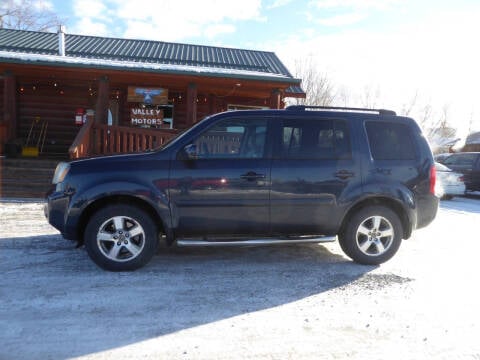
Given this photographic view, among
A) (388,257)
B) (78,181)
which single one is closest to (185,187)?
(78,181)

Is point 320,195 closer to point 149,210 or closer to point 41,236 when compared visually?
point 149,210

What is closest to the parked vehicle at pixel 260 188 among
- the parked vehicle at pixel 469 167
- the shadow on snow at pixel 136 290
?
the shadow on snow at pixel 136 290

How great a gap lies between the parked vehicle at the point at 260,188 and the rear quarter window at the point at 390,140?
13mm

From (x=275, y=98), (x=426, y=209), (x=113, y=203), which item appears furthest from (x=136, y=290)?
(x=275, y=98)

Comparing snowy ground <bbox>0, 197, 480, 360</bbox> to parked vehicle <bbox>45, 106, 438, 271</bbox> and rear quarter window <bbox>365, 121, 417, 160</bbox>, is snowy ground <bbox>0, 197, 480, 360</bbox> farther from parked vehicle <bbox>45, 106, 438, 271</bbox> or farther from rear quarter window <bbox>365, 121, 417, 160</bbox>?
rear quarter window <bbox>365, 121, 417, 160</bbox>

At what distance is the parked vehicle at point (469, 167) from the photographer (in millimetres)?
13008

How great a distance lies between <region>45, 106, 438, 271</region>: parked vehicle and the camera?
3.98m

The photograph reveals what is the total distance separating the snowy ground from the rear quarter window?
143 cm

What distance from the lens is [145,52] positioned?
14641 millimetres

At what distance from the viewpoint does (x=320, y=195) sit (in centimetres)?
423

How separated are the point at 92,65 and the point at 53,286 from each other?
8075mm

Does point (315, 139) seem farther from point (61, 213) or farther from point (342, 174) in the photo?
point (61, 213)

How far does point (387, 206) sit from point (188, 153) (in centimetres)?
259

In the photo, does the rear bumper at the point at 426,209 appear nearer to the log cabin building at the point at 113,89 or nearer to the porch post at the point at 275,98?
the log cabin building at the point at 113,89
